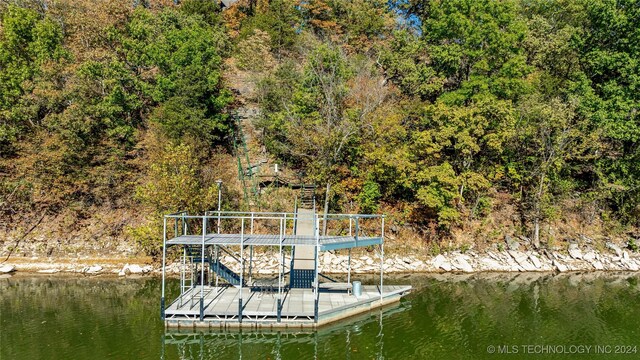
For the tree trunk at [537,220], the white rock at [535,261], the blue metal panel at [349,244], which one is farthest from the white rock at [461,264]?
the blue metal panel at [349,244]

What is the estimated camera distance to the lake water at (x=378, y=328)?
14.6 meters

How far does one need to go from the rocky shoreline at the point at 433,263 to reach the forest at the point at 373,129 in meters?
1.16

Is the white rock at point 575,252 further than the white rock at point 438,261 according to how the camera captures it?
Yes

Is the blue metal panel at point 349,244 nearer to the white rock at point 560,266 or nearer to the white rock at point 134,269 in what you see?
the white rock at point 134,269

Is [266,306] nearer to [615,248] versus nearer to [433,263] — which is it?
[433,263]

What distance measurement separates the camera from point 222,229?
89.8 feet

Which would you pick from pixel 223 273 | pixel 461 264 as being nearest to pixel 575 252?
pixel 461 264

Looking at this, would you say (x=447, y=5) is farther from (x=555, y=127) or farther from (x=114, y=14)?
(x=114, y=14)

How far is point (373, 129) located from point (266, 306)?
52.5 feet

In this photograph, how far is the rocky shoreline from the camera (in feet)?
81.4

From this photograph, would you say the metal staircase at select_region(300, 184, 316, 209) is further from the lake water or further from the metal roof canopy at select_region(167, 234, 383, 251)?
the metal roof canopy at select_region(167, 234, 383, 251)

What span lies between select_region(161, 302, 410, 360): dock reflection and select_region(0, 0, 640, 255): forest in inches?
385

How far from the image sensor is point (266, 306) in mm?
17031

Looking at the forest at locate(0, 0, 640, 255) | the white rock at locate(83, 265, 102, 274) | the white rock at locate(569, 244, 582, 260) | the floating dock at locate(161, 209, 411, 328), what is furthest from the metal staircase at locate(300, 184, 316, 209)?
the white rock at locate(569, 244, 582, 260)
